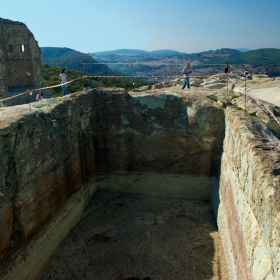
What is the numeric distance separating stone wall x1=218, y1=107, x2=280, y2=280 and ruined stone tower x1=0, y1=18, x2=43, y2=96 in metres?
16.6

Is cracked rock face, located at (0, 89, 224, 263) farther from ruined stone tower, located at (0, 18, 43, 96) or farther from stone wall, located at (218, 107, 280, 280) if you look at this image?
ruined stone tower, located at (0, 18, 43, 96)

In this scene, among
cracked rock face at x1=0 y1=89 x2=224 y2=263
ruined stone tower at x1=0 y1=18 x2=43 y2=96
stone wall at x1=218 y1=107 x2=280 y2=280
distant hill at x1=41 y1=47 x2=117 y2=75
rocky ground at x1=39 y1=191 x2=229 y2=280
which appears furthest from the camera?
distant hill at x1=41 y1=47 x2=117 y2=75

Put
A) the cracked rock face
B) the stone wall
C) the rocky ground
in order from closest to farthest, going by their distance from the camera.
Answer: the stone wall
the rocky ground
the cracked rock face

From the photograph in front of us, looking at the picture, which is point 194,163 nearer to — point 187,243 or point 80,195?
point 187,243

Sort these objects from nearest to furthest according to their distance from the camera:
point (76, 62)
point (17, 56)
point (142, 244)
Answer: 1. point (142, 244)
2. point (17, 56)
3. point (76, 62)

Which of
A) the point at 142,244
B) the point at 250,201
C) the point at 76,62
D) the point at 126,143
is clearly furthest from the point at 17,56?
the point at 76,62

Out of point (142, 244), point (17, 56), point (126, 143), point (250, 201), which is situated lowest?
point (142, 244)

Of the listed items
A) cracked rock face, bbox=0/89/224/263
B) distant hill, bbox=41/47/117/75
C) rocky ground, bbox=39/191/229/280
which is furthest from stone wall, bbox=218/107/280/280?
distant hill, bbox=41/47/117/75

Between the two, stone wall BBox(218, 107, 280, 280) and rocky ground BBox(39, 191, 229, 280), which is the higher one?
stone wall BBox(218, 107, 280, 280)

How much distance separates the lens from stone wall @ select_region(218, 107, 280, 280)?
10.3ft

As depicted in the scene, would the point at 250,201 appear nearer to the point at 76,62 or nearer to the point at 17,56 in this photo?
the point at 17,56

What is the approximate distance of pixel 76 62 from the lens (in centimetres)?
6081

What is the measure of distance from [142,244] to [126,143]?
2994 millimetres

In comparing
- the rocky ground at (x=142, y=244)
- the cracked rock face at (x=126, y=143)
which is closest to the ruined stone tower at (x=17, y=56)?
the cracked rock face at (x=126, y=143)
